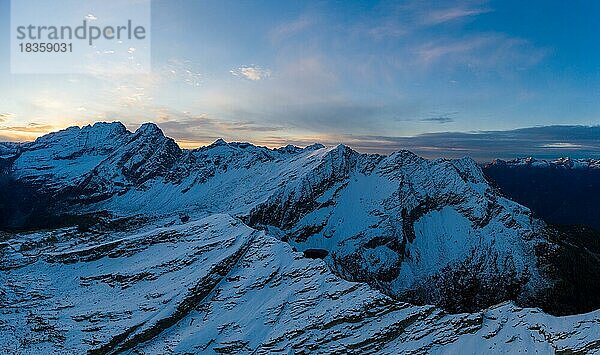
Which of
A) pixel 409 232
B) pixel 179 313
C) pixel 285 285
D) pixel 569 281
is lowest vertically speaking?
pixel 569 281

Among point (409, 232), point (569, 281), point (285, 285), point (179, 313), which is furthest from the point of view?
point (409, 232)

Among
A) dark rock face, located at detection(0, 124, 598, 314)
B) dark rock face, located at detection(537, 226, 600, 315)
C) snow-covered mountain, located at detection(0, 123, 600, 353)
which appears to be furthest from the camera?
dark rock face, located at detection(0, 124, 598, 314)

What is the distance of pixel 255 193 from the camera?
182500mm

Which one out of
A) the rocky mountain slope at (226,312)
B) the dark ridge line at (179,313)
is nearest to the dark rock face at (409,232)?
the rocky mountain slope at (226,312)

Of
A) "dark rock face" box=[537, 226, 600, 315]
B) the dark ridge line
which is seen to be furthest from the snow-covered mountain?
"dark rock face" box=[537, 226, 600, 315]

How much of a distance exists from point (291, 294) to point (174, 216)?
443 ft

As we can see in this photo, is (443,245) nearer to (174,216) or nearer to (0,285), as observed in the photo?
(174,216)

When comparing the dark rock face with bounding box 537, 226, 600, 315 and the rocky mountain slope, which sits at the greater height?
the rocky mountain slope

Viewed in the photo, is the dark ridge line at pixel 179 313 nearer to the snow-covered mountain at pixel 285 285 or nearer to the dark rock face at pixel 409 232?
the snow-covered mountain at pixel 285 285

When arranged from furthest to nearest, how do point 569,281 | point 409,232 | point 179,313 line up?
point 409,232
point 569,281
point 179,313

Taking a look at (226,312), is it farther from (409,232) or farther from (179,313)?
(409,232)

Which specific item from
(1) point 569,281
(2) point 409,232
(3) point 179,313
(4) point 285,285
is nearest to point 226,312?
(3) point 179,313

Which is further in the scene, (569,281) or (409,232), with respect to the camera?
(409,232)

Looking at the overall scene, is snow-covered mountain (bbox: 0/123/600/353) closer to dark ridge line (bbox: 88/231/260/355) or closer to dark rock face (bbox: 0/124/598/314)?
dark ridge line (bbox: 88/231/260/355)
